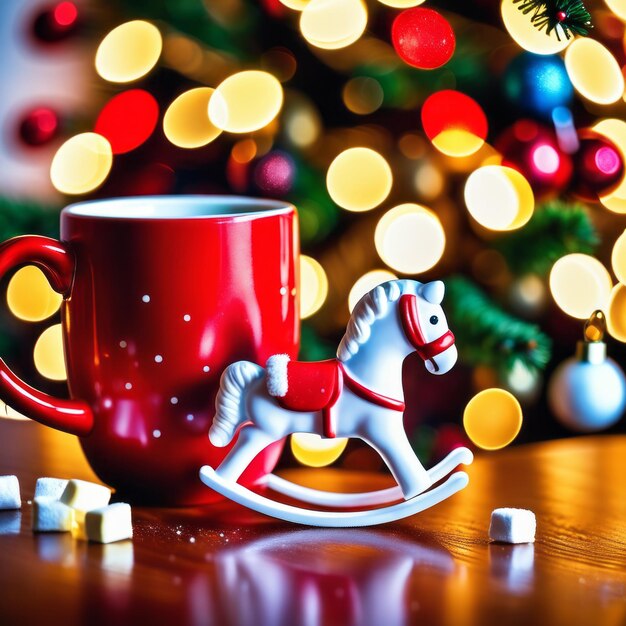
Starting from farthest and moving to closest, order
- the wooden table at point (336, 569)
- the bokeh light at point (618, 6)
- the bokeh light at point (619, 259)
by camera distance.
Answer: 1. the bokeh light at point (619, 259)
2. the bokeh light at point (618, 6)
3. the wooden table at point (336, 569)

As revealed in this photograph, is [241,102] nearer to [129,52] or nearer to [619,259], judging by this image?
[129,52]

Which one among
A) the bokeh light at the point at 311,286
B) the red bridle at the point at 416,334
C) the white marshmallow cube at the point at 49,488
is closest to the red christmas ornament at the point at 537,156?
the bokeh light at the point at 311,286

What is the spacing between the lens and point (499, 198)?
107 cm

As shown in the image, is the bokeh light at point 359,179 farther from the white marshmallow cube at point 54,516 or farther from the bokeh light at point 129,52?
the white marshmallow cube at point 54,516

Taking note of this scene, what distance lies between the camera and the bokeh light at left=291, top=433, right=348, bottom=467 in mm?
1025

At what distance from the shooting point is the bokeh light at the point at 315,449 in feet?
3.36

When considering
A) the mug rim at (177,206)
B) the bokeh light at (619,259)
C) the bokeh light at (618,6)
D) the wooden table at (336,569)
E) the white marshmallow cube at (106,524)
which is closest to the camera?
the wooden table at (336,569)

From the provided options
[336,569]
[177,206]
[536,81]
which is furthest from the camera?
[536,81]

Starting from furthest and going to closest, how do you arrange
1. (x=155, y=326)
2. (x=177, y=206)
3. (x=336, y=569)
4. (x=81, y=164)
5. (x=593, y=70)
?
(x=81, y=164) → (x=593, y=70) → (x=177, y=206) → (x=155, y=326) → (x=336, y=569)

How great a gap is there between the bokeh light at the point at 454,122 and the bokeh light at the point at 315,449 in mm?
354

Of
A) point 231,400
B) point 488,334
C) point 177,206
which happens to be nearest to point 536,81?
point 488,334

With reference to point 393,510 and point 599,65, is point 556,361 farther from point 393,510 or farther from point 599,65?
point 393,510

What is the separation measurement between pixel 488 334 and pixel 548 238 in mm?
122

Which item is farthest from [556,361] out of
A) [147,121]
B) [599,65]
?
[147,121]
